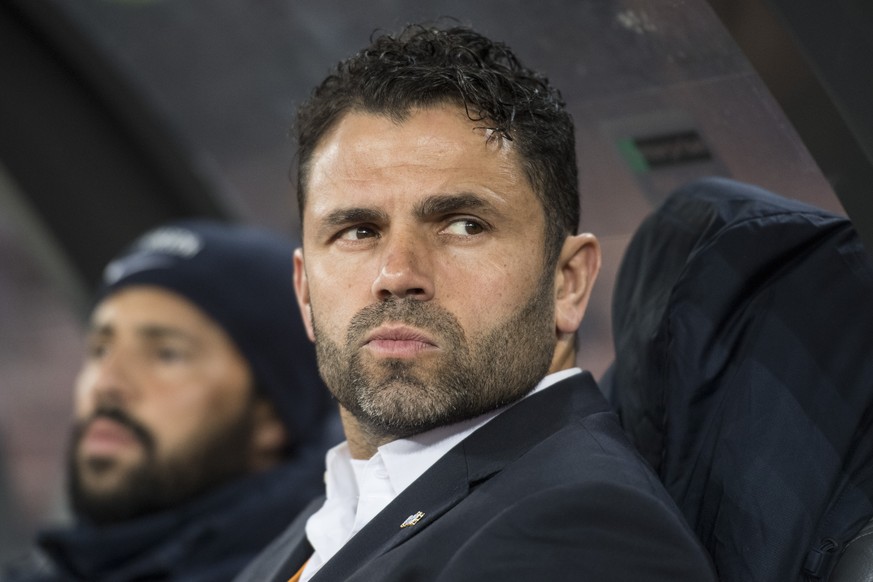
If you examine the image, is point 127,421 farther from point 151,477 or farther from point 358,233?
point 358,233

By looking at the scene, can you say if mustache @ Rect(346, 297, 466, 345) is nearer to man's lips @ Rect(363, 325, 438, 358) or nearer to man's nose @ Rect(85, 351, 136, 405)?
man's lips @ Rect(363, 325, 438, 358)

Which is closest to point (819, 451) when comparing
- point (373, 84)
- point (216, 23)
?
point (373, 84)

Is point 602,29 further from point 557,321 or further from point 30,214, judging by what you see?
point 30,214

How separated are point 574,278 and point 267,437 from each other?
1.80m

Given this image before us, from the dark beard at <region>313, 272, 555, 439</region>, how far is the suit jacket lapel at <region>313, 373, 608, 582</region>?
0.14 feet

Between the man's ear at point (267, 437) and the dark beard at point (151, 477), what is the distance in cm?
9

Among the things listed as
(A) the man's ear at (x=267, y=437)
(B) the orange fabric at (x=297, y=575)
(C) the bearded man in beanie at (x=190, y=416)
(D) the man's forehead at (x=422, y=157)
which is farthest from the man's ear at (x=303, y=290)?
(A) the man's ear at (x=267, y=437)

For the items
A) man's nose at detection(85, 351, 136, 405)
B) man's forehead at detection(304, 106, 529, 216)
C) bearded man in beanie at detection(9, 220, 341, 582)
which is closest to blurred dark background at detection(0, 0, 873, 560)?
man's forehead at detection(304, 106, 529, 216)

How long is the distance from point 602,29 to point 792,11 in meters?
0.71

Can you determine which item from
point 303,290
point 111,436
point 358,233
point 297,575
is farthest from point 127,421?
point 358,233

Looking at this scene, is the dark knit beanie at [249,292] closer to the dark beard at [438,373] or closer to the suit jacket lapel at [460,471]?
the dark beard at [438,373]

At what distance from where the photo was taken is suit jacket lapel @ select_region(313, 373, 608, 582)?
1.63m

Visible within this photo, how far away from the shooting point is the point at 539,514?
4.64 feet

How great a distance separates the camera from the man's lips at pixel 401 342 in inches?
A: 66.3
